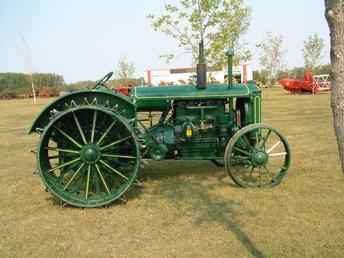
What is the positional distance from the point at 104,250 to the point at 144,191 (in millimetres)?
1779

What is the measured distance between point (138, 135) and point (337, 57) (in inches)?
125

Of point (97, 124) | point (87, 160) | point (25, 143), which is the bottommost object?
point (25, 143)

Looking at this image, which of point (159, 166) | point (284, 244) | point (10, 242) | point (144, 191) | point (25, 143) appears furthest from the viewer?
point (25, 143)

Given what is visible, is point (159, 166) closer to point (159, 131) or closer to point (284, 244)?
point (159, 131)

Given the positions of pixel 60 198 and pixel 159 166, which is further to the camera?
pixel 159 166

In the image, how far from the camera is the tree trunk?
2.19 metres

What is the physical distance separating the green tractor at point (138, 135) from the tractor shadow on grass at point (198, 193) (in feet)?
1.34

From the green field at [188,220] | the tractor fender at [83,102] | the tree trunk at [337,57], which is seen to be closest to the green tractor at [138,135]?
the tractor fender at [83,102]

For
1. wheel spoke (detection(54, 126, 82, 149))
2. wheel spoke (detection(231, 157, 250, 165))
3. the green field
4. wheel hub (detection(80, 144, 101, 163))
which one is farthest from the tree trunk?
wheel spoke (detection(54, 126, 82, 149))

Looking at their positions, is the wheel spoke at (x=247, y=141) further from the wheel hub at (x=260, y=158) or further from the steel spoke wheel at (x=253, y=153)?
the wheel hub at (x=260, y=158)

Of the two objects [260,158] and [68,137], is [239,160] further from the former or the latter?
[68,137]

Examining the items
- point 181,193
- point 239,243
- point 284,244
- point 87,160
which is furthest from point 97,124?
point 284,244

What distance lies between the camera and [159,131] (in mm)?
A: 5387

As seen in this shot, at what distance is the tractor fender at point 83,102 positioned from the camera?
4.64 metres
